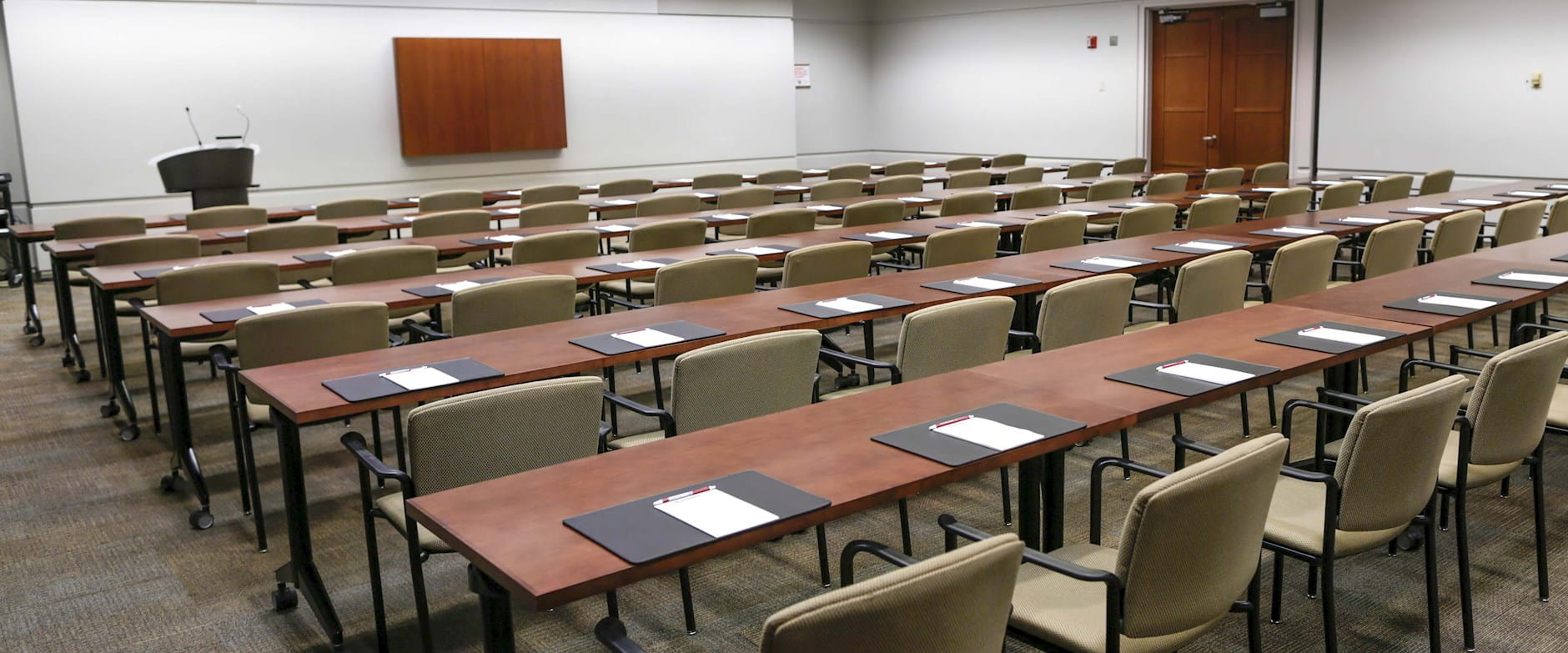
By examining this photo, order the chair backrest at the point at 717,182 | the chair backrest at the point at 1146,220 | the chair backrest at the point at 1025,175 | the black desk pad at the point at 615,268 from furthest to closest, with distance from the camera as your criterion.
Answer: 1. the chair backrest at the point at 717,182
2. the chair backrest at the point at 1025,175
3. the chair backrest at the point at 1146,220
4. the black desk pad at the point at 615,268

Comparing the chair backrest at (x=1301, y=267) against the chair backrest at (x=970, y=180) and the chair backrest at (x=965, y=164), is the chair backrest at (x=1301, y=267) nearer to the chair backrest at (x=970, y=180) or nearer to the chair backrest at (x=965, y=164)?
the chair backrest at (x=970, y=180)

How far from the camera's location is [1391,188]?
9289 mm

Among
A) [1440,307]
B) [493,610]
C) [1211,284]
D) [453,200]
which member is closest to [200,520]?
[493,610]

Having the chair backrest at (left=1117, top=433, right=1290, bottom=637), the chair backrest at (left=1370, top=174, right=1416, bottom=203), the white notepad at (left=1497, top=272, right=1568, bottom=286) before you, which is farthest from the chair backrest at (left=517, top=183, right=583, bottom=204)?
the chair backrest at (left=1117, top=433, right=1290, bottom=637)

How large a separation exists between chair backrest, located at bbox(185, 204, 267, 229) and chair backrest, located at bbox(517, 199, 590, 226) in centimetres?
192

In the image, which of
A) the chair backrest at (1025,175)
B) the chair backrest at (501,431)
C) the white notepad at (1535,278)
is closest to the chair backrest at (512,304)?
the chair backrest at (501,431)

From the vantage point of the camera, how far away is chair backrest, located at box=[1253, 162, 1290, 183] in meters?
10.9

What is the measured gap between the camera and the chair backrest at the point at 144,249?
6.65 meters

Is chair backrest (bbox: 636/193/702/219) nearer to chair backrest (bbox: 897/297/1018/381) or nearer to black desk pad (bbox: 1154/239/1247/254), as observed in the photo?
black desk pad (bbox: 1154/239/1247/254)

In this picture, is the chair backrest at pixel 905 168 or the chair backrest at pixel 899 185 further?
the chair backrest at pixel 905 168

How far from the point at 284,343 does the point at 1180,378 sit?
307 cm

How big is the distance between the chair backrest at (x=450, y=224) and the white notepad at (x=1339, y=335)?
5769 millimetres

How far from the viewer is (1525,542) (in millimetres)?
3971

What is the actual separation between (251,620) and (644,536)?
A: 208 centimetres
